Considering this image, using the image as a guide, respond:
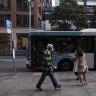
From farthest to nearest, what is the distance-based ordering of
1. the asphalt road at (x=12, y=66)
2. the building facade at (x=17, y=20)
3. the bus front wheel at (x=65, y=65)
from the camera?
1. the building facade at (x=17, y=20)
2. the asphalt road at (x=12, y=66)
3. the bus front wheel at (x=65, y=65)

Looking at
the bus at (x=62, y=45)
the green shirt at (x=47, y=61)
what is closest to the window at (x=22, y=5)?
the bus at (x=62, y=45)

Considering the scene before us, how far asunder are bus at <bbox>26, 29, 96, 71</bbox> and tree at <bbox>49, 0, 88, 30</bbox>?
47.9 metres

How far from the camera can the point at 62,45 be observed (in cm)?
2694

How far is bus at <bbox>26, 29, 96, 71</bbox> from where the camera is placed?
87.7 feet

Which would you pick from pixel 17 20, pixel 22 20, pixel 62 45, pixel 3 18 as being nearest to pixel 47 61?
pixel 62 45

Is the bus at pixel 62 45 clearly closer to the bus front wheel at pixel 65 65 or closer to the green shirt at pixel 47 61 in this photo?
the bus front wheel at pixel 65 65

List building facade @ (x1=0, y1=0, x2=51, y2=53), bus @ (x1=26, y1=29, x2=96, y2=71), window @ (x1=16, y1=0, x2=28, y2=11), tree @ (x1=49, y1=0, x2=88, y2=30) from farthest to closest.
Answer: window @ (x1=16, y1=0, x2=28, y2=11) → building facade @ (x1=0, y1=0, x2=51, y2=53) → tree @ (x1=49, y1=0, x2=88, y2=30) → bus @ (x1=26, y1=29, x2=96, y2=71)

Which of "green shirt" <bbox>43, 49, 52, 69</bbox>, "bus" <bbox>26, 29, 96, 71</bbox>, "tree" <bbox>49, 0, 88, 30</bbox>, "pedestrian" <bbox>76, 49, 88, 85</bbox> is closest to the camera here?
"green shirt" <bbox>43, 49, 52, 69</bbox>

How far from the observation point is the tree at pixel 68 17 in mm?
75125

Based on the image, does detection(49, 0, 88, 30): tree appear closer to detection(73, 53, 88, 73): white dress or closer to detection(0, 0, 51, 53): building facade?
detection(0, 0, 51, 53): building facade

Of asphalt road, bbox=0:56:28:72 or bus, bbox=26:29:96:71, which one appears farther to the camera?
asphalt road, bbox=0:56:28:72

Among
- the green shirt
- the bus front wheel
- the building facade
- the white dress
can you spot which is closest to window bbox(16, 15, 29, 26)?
the building facade

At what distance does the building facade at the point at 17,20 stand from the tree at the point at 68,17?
Answer: 411 centimetres

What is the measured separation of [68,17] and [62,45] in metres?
49.2
